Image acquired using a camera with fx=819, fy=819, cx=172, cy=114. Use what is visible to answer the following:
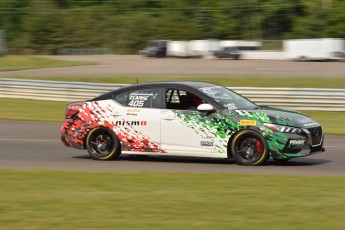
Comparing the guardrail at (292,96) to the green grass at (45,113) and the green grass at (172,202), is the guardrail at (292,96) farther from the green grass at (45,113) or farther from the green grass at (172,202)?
the green grass at (172,202)

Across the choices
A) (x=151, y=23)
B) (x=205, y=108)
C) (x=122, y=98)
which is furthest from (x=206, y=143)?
(x=151, y=23)

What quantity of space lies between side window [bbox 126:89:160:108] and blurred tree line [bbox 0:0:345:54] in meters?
71.0

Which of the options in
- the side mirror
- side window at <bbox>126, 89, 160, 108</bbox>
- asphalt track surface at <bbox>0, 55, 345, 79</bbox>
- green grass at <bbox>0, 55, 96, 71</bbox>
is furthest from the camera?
green grass at <bbox>0, 55, 96, 71</bbox>

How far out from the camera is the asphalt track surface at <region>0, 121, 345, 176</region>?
12461mm

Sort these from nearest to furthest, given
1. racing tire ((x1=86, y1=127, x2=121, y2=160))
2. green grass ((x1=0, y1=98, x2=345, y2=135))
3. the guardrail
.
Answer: racing tire ((x1=86, y1=127, x2=121, y2=160)), green grass ((x1=0, y1=98, x2=345, y2=135)), the guardrail

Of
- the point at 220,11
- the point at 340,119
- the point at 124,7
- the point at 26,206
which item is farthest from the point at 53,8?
the point at 26,206

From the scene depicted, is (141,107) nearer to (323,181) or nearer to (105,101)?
(105,101)

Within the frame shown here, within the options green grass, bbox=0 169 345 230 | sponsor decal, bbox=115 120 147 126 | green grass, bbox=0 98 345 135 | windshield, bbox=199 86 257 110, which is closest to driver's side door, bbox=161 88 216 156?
windshield, bbox=199 86 257 110

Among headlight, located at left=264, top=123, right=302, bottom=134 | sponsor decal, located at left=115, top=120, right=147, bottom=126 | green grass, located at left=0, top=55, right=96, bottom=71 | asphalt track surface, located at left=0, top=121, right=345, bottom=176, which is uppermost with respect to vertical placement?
green grass, located at left=0, top=55, right=96, bottom=71

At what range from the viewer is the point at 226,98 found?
13414 mm

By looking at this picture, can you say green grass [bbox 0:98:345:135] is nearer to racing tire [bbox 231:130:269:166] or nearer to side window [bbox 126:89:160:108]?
racing tire [bbox 231:130:269:166]

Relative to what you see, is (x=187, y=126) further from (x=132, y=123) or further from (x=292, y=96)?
(x=292, y=96)

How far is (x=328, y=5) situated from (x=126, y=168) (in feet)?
247

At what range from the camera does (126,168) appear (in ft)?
42.0
